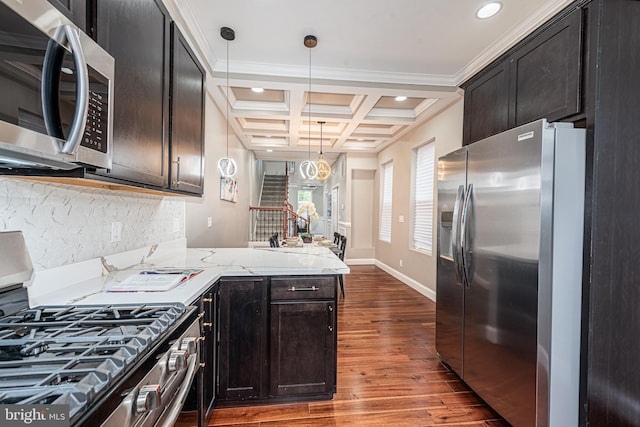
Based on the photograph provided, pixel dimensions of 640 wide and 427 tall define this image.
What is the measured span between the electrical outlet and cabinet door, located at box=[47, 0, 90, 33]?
Answer: 114cm

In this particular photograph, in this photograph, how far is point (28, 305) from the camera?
1.16 m

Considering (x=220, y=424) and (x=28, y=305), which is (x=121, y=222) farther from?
(x=220, y=424)

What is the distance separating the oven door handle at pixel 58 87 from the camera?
29.5 inches

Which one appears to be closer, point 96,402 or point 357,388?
point 96,402

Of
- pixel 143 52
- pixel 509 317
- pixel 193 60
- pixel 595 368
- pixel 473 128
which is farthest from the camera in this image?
pixel 473 128

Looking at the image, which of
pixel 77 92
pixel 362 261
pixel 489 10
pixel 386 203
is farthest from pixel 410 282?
pixel 77 92

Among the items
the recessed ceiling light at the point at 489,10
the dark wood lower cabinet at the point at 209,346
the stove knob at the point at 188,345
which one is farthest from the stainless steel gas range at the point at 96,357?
the recessed ceiling light at the point at 489,10

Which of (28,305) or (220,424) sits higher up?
(28,305)

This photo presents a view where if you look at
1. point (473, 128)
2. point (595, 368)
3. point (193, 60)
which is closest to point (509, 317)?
point (595, 368)

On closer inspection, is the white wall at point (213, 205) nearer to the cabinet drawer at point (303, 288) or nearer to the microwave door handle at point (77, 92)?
the cabinet drawer at point (303, 288)

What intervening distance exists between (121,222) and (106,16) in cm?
120

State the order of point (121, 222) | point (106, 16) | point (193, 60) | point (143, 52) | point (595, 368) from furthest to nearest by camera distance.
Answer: point (193, 60) → point (121, 222) → point (595, 368) → point (143, 52) → point (106, 16)

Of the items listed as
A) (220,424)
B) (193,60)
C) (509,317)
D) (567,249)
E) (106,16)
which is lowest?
(220,424)

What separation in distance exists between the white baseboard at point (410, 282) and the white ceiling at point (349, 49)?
2.63 m
